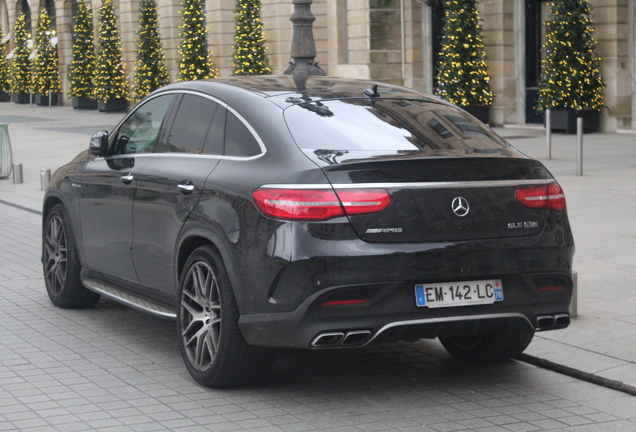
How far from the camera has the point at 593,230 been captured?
36.3ft

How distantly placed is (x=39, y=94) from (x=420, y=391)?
158 feet

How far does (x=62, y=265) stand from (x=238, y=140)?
8.90 ft

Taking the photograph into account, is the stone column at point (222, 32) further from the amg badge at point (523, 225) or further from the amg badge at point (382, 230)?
the amg badge at point (382, 230)

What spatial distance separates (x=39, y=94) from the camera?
51438 mm

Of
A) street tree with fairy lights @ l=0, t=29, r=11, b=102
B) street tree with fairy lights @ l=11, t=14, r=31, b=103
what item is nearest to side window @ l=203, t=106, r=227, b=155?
street tree with fairy lights @ l=11, t=14, r=31, b=103

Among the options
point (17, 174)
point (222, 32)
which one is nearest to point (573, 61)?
point (17, 174)

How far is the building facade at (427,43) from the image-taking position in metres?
23.7

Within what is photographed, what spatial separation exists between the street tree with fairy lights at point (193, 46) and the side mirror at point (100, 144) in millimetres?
28661

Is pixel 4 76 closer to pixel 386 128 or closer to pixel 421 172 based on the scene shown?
pixel 386 128

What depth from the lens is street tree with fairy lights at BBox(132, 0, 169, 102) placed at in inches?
1533

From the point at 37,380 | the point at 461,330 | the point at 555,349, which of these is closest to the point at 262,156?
the point at 461,330

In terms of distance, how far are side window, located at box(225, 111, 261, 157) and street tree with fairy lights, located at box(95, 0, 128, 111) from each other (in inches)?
1453

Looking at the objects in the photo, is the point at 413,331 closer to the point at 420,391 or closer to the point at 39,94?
the point at 420,391

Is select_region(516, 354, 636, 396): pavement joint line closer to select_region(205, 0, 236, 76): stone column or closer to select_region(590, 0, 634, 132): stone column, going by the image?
select_region(590, 0, 634, 132): stone column
